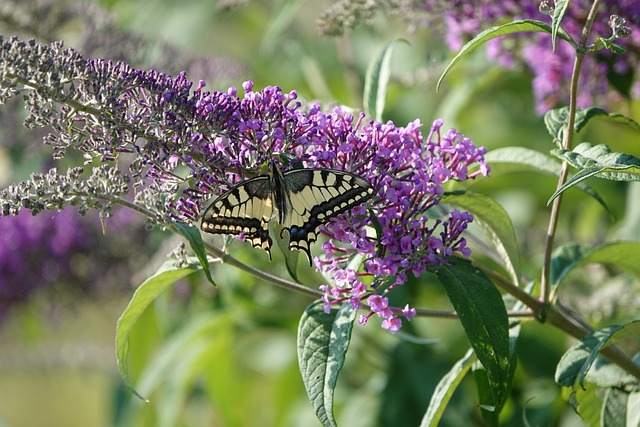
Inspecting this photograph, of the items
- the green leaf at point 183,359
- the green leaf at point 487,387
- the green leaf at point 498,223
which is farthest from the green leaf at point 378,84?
the green leaf at point 183,359

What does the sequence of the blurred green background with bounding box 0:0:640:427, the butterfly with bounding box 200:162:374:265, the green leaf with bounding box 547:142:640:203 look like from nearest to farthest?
the green leaf with bounding box 547:142:640:203 < the butterfly with bounding box 200:162:374:265 < the blurred green background with bounding box 0:0:640:427

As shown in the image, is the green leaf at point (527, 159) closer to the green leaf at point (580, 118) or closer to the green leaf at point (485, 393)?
the green leaf at point (580, 118)

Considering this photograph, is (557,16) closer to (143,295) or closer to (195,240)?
(195,240)

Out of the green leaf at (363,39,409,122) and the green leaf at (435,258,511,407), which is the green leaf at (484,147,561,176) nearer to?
the green leaf at (363,39,409,122)

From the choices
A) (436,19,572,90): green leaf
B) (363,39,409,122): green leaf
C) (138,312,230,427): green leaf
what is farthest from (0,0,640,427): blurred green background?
(436,19,572,90): green leaf

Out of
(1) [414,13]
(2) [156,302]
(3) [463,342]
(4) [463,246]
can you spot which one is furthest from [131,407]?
(4) [463,246]

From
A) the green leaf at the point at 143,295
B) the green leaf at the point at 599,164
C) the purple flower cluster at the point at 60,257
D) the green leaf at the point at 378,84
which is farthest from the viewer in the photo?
the purple flower cluster at the point at 60,257

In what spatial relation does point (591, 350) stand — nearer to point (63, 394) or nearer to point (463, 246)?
point (463, 246)
